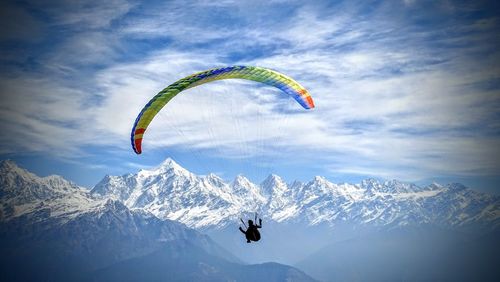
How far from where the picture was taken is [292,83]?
42250 mm

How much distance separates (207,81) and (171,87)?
3.59 meters

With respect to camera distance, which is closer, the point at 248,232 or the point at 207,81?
the point at 248,232

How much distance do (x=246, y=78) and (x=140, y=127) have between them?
403 inches

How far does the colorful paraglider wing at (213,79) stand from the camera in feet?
128

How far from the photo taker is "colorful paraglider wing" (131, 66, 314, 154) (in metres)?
39.0

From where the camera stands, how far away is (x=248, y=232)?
122ft

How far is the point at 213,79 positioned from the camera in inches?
1612

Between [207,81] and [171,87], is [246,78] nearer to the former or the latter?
[207,81]

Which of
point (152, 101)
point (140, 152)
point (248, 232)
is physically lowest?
point (248, 232)

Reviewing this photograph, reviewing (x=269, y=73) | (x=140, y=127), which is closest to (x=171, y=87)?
(x=140, y=127)

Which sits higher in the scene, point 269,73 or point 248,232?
point 269,73

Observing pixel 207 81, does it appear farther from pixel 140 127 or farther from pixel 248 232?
pixel 248 232

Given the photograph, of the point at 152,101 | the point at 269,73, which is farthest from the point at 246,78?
the point at 152,101

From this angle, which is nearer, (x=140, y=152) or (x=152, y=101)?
(x=152, y=101)
